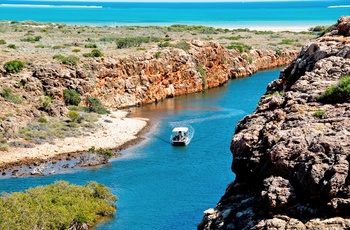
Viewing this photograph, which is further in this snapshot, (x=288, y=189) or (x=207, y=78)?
(x=207, y=78)

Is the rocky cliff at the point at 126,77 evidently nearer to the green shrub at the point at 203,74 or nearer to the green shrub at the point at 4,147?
the green shrub at the point at 203,74

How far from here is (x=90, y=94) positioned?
2810 inches

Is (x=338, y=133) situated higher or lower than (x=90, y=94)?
higher

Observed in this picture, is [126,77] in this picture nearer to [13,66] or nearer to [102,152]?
[13,66]

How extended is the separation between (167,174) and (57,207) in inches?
544

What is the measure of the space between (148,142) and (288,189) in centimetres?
3870

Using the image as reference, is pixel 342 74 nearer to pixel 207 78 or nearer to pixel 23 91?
pixel 23 91

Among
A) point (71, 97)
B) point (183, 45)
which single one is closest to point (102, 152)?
point (71, 97)

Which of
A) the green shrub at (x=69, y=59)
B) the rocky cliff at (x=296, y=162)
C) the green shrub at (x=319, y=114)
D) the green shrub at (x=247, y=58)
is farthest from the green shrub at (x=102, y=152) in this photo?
the green shrub at (x=247, y=58)

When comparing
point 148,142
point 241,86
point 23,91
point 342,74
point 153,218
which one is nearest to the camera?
point 342,74

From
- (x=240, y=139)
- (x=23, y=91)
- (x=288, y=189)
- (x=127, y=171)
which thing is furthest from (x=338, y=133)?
(x=23, y=91)

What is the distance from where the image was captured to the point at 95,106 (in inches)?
2719

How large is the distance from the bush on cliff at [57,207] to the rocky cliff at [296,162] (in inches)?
471

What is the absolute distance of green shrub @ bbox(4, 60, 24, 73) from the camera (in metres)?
66.1
